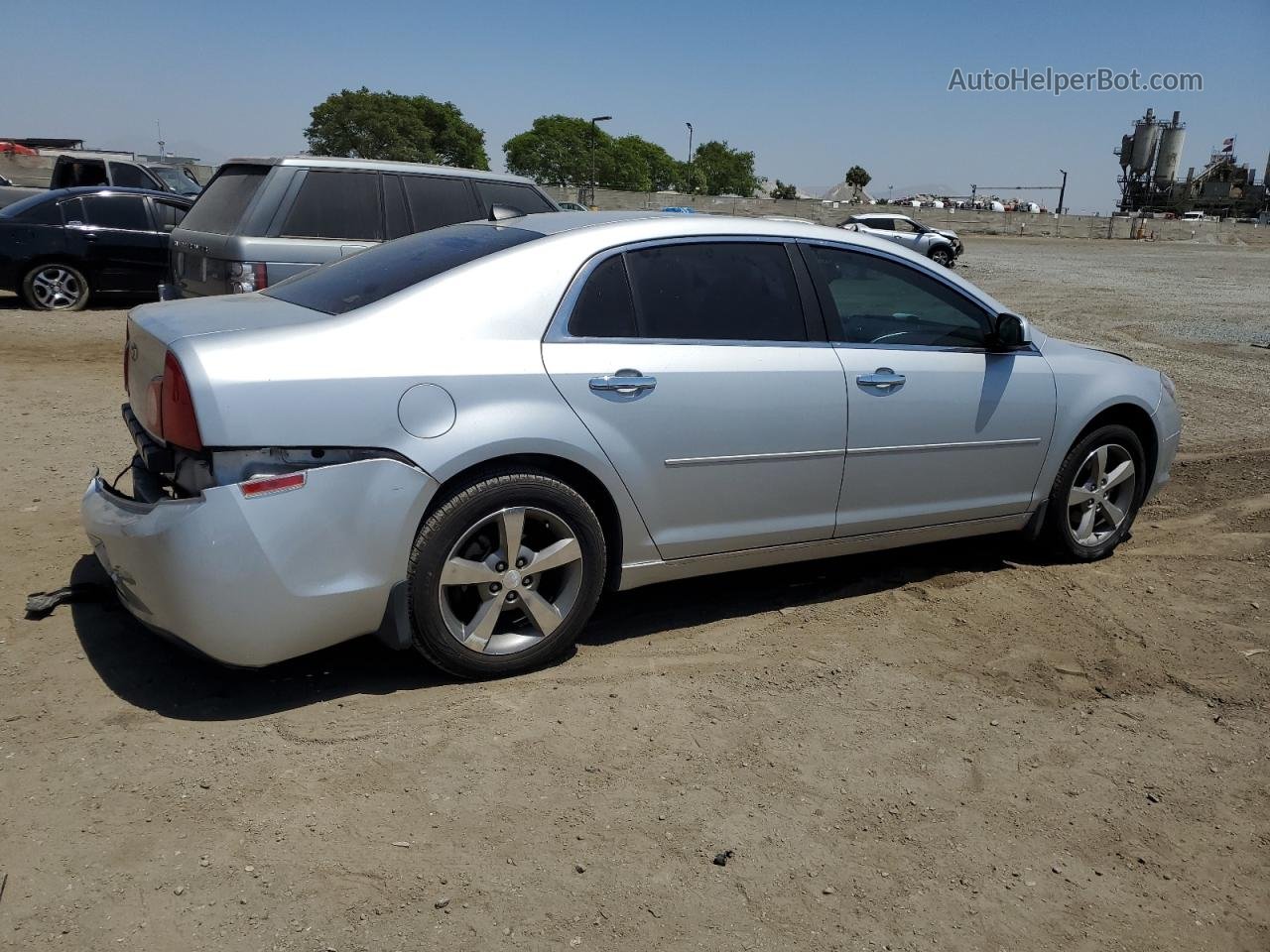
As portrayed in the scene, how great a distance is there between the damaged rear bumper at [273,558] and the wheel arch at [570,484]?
0.09 m

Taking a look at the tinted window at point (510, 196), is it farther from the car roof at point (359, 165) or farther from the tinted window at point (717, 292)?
the tinted window at point (717, 292)

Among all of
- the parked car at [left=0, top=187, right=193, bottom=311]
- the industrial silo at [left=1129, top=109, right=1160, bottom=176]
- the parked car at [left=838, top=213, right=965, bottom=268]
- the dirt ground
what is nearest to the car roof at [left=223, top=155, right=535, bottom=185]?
the dirt ground

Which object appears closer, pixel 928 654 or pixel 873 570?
pixel 928 654

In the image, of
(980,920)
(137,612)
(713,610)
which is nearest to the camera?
(980,920)

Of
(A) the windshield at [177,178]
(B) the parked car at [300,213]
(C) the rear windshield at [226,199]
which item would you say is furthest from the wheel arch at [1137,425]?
(A) the windshield at [177,178]

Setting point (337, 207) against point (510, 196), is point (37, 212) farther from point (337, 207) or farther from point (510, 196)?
point (510, 196)

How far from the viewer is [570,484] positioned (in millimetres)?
3896

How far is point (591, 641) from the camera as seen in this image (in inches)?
170

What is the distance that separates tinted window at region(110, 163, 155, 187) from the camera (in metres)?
17.8

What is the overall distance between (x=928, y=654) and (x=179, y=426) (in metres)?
2.91

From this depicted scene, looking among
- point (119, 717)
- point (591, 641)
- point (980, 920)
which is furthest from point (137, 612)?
point (980, 920)

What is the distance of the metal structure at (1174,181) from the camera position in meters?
101

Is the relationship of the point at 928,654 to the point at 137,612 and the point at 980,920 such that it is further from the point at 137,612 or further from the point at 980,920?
the point at 137,612

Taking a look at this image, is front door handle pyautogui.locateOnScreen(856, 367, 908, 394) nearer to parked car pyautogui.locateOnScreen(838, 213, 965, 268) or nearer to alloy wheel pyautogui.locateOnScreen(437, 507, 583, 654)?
alloy wheel pyautogui.locateOnScreen(437, 507, 583, 654)
